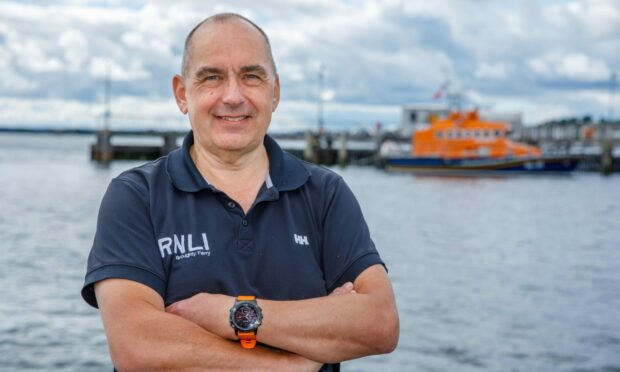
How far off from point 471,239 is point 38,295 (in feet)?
51.0

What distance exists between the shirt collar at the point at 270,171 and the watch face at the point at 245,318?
46 cm

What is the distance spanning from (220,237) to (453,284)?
50.9 ft

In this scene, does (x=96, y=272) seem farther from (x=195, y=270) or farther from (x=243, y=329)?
Result: (x=243, y=329)

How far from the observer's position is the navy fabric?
10.2 ft

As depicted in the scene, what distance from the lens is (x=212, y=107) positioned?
3232mm

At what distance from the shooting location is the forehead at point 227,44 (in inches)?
125

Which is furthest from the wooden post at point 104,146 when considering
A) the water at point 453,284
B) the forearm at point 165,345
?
the forearm at point 165,345

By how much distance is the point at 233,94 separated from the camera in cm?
318

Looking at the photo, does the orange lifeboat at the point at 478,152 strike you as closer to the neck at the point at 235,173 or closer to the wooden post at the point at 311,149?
the wooden post at the point at 311,149

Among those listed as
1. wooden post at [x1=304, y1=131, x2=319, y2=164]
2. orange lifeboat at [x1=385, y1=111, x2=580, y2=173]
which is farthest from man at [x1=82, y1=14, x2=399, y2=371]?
wooden post at [x1=304, y1=131, x2=319, y2=164]

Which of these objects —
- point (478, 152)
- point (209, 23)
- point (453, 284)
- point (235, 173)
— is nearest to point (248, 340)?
point (235, 173)

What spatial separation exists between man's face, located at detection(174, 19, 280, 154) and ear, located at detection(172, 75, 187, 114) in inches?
3.8

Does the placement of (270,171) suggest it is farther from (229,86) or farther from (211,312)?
(211,312)

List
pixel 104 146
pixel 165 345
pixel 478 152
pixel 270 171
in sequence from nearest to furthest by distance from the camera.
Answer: pixel 165 345 < pixel 270 171 < pixel 478 152 < pixel 104 146
